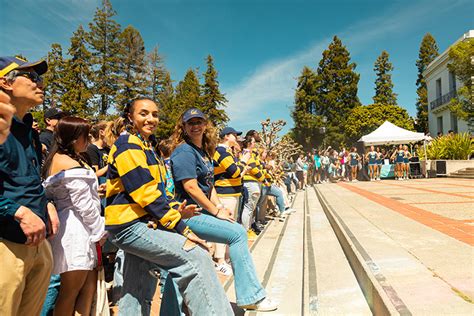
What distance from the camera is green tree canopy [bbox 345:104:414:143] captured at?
160 feet

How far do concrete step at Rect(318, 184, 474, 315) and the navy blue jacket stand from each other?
2395mm

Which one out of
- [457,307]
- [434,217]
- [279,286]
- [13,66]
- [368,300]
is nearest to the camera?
[13,66]

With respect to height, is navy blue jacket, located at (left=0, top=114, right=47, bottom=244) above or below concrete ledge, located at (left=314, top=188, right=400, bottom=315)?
above

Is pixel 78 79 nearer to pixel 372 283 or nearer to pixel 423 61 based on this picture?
pixel 372 283

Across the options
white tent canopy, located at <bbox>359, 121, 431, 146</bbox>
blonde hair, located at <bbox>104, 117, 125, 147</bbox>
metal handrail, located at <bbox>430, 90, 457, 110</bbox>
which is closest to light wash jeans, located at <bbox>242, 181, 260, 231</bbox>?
blonde hair, located at <bbox>104, 117, 125, 147</bbox>

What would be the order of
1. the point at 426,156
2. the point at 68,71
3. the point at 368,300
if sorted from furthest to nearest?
the point at 68,71 → the point at 426,156 → the point at 368,300

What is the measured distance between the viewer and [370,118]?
4900 centimetres

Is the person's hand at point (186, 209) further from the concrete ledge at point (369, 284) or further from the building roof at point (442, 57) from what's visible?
the building roof at point (442, 57)

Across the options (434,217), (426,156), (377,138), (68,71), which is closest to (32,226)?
(434,217)

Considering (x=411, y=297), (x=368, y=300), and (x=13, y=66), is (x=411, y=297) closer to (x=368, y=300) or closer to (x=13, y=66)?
(x=368, y=300)

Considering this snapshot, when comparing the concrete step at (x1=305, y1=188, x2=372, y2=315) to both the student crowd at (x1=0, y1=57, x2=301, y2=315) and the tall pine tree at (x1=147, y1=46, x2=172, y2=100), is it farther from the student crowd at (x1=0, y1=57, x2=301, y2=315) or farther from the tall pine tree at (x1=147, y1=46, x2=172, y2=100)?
the tall pine tree at (x1=147, y1=46, x2=172, y2=100)

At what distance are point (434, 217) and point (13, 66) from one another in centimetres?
610

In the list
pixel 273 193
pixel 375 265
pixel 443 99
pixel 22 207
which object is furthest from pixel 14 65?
pixel 443 99

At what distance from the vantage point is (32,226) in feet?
5.26
